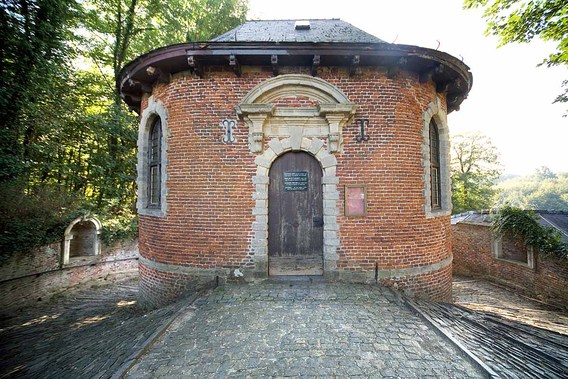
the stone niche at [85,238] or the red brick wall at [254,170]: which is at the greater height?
the red brick wall at [254,170]

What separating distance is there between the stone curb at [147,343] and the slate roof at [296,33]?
227 inches

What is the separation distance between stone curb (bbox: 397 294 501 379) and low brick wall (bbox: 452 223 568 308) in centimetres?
804

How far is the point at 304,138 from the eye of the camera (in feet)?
17.8

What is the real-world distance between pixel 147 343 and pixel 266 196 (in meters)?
3.12

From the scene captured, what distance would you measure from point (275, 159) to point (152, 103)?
3445mm

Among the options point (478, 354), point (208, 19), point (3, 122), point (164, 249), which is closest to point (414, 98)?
point (478, 354)

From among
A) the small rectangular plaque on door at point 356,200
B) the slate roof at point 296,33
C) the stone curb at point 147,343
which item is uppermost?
the slate roof at point 296,33

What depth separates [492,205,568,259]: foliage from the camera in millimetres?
8578

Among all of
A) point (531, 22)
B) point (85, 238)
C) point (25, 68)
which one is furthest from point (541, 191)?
point (25, 68)

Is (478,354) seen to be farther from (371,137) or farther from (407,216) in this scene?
(371,137)

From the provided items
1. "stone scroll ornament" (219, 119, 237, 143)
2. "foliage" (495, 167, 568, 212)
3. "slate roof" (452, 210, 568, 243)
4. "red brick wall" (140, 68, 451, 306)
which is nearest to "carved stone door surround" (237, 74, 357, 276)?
"red brick wall" (140, 68, 451, 306)

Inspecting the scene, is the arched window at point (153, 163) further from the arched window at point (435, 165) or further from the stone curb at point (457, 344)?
the arched window at point (435, 165)

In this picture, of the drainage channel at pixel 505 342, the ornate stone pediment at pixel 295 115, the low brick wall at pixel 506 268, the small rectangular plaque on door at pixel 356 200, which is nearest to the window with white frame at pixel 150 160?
the ornate stone pediment at pixel 295 115

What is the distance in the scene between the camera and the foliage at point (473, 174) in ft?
63.9
